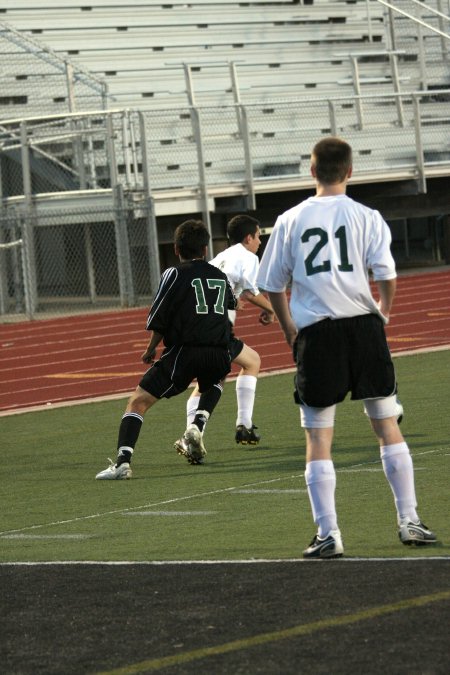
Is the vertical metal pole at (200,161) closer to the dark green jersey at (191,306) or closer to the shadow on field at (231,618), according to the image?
the dark green jersey at (191,306)

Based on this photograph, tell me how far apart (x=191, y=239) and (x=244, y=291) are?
146cm

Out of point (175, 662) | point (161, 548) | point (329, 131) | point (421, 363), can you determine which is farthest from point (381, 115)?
point (175, 662)

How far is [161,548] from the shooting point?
716cm

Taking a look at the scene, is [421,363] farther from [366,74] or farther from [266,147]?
[366,74]

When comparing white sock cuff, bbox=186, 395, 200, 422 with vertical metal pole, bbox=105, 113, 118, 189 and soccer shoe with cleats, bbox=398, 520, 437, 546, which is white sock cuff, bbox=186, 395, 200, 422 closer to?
soccer shoe with cleats, bbox=398, 520, 437, 546

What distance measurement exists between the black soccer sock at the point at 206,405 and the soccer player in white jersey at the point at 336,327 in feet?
13.4

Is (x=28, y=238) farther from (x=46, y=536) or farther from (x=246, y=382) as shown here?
(x=46, y=536)

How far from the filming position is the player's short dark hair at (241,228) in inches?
459

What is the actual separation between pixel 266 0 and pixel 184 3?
2.34 m

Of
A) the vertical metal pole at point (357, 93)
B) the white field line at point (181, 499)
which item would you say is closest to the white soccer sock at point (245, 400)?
the white field line at point (181, 499)

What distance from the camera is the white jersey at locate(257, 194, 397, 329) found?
6.51m

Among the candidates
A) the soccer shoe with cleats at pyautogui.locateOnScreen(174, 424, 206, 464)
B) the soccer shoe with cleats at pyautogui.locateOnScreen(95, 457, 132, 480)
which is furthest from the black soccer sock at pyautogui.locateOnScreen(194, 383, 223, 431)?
the soccer shoe with cleats at pyautogui.locateOnScreen(95, 457, 132, 480)

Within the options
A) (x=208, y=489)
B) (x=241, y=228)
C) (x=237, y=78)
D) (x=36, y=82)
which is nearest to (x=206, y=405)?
(x=208, y=489)

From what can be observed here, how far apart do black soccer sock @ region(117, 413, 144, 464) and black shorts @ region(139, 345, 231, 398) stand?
22 centimetres
